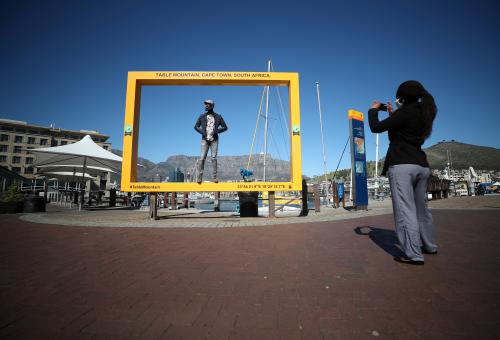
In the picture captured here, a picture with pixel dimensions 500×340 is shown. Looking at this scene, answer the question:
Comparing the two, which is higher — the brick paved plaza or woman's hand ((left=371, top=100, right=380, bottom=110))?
woman's hand ((left=371, top=100, right=380, bottom=110))

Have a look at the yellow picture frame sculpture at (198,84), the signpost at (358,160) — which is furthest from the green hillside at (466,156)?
the yellow picture frame sculpture at (198,84)

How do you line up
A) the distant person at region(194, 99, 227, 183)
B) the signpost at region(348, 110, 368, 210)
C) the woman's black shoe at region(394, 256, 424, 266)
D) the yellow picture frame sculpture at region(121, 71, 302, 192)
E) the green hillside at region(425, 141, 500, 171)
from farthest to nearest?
the green hillside at region(425, 141, 500, 171) → the signpost at region(348, 110, 368, 210) → the distant person at region(194, 99, 227, 183) → the yellow picture frame sculpture at region(121, 71, 302, 192) → the woman's black shoe at region(394, 256, 424, 266)

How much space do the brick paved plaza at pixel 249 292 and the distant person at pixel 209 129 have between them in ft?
14.2

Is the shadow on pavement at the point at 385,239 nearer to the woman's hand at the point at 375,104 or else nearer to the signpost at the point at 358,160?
the woman's hand at the point at 375,104

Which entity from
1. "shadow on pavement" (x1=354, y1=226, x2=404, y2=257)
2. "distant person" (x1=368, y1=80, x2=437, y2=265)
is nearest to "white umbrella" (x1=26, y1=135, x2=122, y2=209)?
"shadow on pavement" (x1=354, y1=226, x2=404, y2=257)

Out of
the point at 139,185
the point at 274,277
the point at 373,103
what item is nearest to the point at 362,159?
the point at 373,103

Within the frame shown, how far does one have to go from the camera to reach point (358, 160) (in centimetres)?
1056

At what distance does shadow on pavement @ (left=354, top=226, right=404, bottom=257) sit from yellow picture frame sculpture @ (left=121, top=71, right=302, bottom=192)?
10.1 feet

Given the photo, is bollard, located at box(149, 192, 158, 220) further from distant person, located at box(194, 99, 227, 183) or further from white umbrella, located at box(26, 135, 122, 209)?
white umbrella, located at box(26, 135, 122, 209)

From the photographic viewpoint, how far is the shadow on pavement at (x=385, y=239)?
3.22m

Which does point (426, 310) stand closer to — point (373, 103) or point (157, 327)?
point (157, 327)

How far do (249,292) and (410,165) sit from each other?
2.27 metres

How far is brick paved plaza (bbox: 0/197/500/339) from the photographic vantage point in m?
1.43

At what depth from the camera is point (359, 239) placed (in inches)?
157
